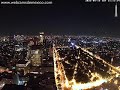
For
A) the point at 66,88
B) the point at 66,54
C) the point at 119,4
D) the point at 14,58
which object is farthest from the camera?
the point at 66,54

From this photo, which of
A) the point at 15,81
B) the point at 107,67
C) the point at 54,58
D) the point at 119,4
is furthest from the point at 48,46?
the point at 119,4

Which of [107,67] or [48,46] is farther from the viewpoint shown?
[48,46]

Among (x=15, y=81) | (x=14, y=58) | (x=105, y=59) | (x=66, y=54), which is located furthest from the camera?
(x=66, y=54)

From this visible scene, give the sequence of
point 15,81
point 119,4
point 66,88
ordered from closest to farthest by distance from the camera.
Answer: point 119,4
point 66,88
point 15,81

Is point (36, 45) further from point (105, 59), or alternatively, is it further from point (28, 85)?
point (28, 85)

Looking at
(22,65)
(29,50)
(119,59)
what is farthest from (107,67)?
(29,50)

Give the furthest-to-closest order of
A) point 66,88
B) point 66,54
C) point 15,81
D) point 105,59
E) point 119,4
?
point 66,54, point 105,59, point 15,81, point 66,88, point 119,4

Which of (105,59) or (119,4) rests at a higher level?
(119,4)

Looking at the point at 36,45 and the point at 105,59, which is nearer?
the point at 105,59

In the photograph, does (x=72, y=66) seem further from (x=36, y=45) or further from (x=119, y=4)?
(x=119, y=4)
